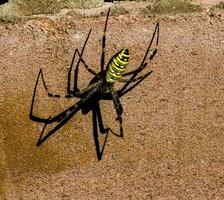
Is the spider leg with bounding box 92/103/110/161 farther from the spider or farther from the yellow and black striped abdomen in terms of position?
the yellow and black striped abdomen

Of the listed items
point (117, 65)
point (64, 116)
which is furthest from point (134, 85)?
point (64, 116)

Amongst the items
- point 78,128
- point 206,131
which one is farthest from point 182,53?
point 78,128

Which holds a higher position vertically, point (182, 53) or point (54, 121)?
point (182, 53)

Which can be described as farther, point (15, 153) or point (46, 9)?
point (15, 153)

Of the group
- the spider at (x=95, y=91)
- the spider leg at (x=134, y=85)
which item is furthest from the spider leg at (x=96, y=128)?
the spider leg at (x=134, y=85)

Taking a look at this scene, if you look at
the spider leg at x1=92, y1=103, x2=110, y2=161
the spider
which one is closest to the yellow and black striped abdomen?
the spider

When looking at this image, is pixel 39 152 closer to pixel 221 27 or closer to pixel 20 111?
pixel 20 111

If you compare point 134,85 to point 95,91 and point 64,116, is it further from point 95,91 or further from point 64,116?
point 64,116

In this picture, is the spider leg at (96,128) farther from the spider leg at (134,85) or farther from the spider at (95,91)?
the spider leg at (134,85)
